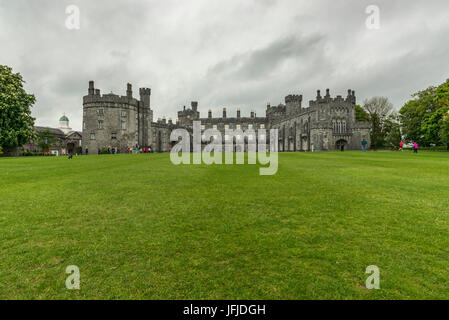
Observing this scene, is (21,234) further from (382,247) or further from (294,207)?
(382,247)

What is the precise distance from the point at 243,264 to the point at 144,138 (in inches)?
2212

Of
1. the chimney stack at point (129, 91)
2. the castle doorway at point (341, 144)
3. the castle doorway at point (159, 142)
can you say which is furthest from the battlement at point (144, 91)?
the castle doorway at point (341, 144)

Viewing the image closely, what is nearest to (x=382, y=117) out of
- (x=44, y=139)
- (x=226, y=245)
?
(x=226, y=245)

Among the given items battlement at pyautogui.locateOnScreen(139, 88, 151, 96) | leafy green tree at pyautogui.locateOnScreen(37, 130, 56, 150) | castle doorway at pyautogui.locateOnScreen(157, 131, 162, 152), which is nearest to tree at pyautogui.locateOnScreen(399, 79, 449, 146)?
battlement at pyautogui.locateOnScreen(139, 88, 151, 96)

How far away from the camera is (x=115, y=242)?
358 centimetres

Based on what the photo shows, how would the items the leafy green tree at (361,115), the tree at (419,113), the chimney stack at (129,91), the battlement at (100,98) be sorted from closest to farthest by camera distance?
the tree at (419,113), the battlement at (100,98), the chimney stack at (129,91), the leafy green tree at (361,115)

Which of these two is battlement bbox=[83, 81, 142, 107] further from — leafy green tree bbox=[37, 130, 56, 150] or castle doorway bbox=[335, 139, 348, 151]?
castle doorway bbox=[335, 139, 348, 151]

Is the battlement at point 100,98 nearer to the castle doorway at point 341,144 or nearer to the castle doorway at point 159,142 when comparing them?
the castle doorway at point 159,142

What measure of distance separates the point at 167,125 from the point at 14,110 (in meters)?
36.4

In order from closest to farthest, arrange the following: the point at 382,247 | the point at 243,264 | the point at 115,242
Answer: the point at 243,264
the point at 382,247
the point at 115,242

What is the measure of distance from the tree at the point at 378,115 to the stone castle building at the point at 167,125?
9367 mm

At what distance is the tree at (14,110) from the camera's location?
1220 inches
